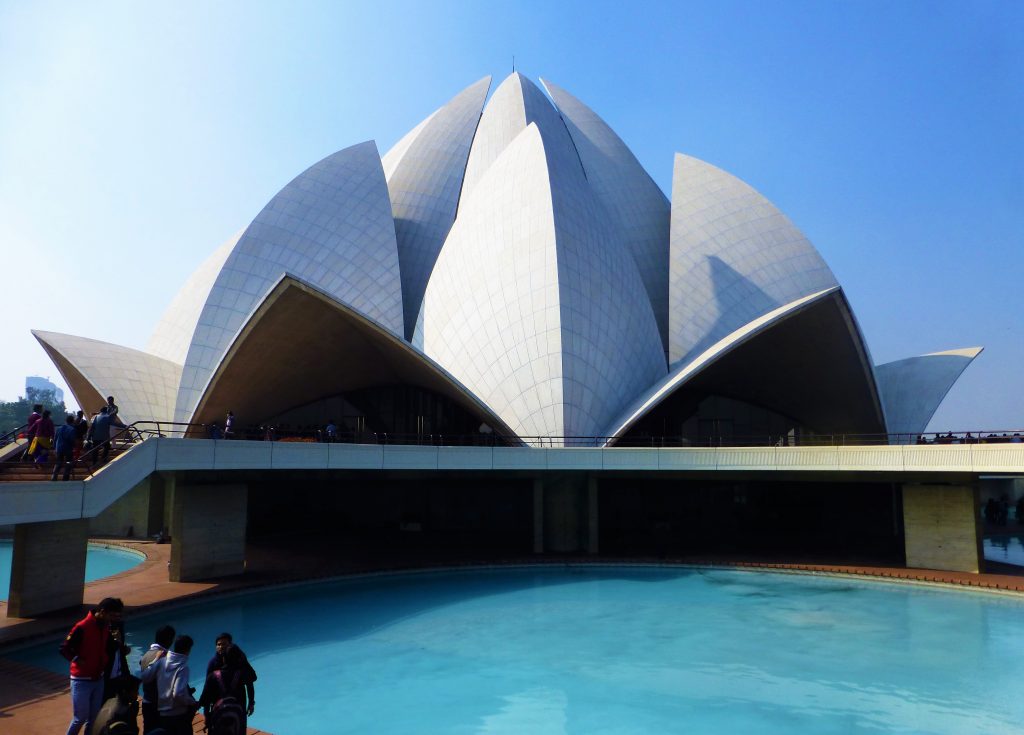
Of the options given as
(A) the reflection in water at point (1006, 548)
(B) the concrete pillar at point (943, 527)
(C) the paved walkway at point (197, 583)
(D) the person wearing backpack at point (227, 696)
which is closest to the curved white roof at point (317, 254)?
(C) the paved walkway at point (197, 583)

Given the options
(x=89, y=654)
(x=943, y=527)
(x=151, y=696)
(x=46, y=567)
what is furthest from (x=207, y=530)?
(x=943, y=527)

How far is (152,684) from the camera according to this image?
475 centimetres

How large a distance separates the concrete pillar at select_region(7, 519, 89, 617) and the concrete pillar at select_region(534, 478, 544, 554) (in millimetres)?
11024

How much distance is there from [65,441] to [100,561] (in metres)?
10.8

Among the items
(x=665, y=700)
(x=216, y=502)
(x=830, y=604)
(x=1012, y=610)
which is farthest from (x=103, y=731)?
(x=1012, y=610)

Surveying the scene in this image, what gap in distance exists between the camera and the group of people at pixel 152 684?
4695mm

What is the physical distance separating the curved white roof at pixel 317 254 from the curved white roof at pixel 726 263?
439 inches

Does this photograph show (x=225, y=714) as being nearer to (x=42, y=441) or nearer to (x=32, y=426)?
(x=42, y=441)

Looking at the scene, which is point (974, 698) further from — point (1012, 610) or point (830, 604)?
point (1012, 610)

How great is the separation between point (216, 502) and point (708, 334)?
18053mm

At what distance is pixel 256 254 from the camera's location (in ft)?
83.9

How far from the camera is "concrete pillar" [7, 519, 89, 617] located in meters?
10.9

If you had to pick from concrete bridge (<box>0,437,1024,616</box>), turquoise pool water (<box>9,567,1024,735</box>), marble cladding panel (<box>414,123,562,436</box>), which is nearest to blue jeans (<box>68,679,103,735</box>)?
turquoise pool water (<box>9,567,1024,735</box>)

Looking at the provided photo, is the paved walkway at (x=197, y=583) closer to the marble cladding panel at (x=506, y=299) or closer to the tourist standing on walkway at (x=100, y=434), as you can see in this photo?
the tourist standing on walkway at (x=100, y=434)
